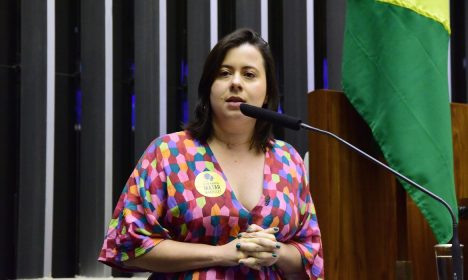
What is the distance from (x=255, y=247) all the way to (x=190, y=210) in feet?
0.50

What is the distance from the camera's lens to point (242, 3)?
3.06 metres

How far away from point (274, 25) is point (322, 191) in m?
1.11

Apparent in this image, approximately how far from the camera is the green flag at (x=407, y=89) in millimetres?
2225

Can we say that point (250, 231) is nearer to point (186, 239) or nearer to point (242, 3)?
point (186, 239)

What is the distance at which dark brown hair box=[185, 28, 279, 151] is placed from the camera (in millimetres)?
1569

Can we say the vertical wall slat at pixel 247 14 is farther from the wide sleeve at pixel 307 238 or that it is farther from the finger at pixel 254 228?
the finger at pixel 254 228

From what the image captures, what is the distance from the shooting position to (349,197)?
89.5 inches

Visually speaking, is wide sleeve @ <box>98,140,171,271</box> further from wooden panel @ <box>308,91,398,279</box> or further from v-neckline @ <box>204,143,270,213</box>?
wooden panel @ <box>308,91,398,279</box>

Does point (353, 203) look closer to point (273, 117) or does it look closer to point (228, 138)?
point (228, 138)

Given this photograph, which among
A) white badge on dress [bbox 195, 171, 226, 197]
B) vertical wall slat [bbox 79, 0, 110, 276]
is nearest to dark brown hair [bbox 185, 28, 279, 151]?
white badge on dress [bbox 195, 171, 226, 197]

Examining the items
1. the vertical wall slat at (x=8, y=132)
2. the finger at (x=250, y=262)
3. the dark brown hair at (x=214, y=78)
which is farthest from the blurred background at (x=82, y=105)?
the finger at (x=250, y=262)

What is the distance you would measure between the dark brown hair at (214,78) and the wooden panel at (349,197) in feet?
2.08

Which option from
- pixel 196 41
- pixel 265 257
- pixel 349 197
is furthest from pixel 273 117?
pixel 196 41

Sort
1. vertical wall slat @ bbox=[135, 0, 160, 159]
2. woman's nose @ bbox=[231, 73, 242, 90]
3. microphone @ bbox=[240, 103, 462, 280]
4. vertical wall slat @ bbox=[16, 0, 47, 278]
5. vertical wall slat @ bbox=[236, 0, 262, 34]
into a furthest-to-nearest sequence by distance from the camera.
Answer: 1. vertical wall slat @ bbox=[236, 0, 262, 34]
2. vertical wall slat @ bbox=[135, 0, 160, 159]
3. vertical wall slat @ bbox=[16, 0, 47, 278]
4. woman's nose @ bbox=[231, 73, 242, 90]
5. microphone @ bbox=[240, 103, 462, 280]
